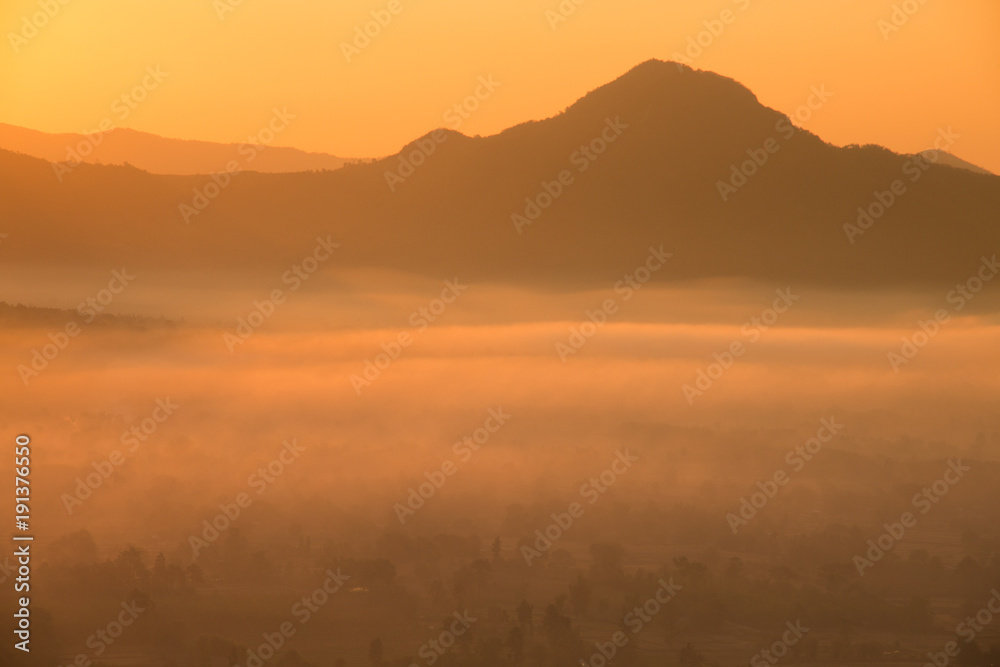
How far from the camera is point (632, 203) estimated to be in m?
143

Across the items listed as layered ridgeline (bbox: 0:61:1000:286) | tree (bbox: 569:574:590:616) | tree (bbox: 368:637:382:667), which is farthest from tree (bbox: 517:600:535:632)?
layered ridgeline (bbox: 0:61:1000:286)

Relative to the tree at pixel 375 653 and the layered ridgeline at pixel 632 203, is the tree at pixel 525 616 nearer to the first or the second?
the tree at pixel 375 653

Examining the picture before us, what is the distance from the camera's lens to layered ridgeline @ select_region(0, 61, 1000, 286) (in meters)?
133

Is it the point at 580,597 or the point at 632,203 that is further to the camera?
the point at 632,203

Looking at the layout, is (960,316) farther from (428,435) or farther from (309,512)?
(309,512)

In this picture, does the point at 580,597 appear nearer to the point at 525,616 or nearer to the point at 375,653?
the point at 525,616

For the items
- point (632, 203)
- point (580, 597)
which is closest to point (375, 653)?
point (580, 597)

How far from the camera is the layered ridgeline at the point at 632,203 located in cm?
13262

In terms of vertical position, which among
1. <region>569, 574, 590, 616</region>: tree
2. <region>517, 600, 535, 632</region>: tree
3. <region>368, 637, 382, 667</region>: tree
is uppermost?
<region>368, 637, 382, 667</region>: tree

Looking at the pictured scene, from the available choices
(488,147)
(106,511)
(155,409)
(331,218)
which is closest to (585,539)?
(106,511)

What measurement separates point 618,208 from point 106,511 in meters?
97.8

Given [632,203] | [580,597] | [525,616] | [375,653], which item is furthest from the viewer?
[632,203]

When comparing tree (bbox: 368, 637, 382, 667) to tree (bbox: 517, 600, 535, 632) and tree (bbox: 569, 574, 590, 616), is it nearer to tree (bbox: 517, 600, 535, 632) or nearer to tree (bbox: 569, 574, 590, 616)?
tree (bbox: 517, 600, 535, 632)

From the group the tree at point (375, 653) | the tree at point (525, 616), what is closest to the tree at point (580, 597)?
the tree at point (525, 616)
